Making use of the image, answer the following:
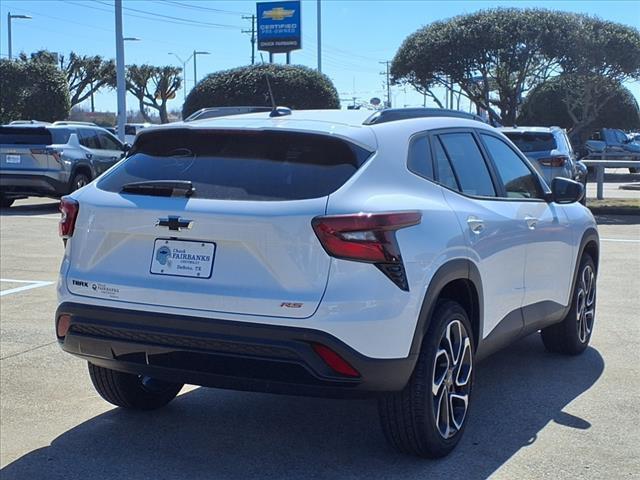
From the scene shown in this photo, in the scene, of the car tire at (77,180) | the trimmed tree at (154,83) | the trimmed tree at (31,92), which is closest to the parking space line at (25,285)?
the car tire at (77,180)

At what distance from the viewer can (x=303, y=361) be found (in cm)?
386

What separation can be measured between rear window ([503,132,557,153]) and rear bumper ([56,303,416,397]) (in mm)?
12926

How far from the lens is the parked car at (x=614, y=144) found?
34656 millimetres

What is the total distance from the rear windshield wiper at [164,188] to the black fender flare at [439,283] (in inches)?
48.2

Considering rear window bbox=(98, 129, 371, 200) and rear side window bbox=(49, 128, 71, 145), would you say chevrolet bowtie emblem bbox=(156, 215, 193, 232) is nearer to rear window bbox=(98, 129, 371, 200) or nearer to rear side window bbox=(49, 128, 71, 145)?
rear window bbox=(98, 129, 371, 200)

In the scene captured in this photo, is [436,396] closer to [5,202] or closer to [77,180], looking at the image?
[77,180]

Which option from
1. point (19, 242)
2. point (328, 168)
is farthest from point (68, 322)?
point (19, 242)

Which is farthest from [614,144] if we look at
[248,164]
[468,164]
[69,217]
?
[69,217]

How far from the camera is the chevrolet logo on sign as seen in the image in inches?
1513

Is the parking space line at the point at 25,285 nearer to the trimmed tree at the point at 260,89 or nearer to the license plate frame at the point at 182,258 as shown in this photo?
the license plate frame at the point at 182,258

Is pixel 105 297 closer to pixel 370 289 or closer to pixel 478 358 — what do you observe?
pixel 370 289

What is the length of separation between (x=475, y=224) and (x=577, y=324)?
2074 mm

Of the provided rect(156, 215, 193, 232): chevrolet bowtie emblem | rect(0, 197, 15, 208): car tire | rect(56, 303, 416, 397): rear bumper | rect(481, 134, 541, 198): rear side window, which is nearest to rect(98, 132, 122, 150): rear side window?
rect(0, 197, 15, 208): car tire

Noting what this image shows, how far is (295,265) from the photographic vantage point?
3.90 metres
